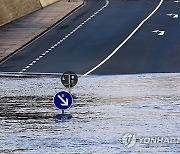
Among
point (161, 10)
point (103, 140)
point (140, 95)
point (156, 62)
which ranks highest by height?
point (103, 140)

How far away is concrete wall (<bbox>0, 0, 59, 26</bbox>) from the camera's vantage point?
54.6m

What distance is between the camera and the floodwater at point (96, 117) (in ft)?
56.5

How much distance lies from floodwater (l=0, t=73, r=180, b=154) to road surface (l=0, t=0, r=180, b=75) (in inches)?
189

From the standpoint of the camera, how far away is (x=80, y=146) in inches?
675

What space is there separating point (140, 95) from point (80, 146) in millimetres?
9796

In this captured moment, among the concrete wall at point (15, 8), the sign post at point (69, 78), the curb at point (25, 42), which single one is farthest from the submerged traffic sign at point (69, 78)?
the concrete wall at point (15, 8)

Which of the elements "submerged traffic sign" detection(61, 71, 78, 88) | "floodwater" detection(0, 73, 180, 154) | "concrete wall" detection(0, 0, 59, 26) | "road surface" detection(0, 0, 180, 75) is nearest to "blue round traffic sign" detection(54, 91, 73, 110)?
"floodwater" detection(0, 73, 180, 154)

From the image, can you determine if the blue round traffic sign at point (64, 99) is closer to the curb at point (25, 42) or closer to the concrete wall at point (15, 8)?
the curb at point (25, 42)

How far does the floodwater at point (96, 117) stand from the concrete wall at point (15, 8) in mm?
22239

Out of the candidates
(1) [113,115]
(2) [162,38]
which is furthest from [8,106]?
(2) [162,38]

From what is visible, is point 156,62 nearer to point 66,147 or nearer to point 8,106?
point 8,106

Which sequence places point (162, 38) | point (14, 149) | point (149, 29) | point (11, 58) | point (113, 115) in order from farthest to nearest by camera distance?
point (149, 29) < point (162, 38) < point (11, 58) < point (113, 115) < point (14, 149)

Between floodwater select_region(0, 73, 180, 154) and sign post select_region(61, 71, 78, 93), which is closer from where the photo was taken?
floodwater select_region(0, 73, 180, 154)

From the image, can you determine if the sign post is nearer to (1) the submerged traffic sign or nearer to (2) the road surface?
(1) the submerged traffic sign
